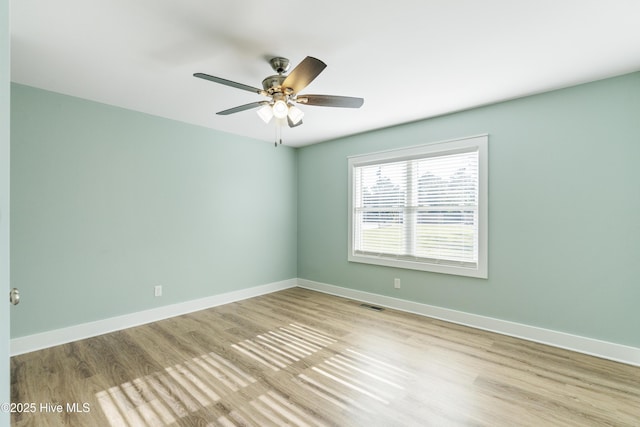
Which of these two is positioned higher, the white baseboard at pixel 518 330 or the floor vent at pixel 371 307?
the white baseboard at pixel 518 330

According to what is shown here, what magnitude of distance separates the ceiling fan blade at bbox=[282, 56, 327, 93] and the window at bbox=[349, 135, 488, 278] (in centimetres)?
218

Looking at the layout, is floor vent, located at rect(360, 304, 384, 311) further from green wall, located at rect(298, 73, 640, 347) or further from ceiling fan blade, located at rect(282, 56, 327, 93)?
ceiling fan blade, located at rect(282, 56, 327, 93)

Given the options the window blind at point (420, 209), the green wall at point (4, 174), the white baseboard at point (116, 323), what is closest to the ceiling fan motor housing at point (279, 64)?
the green wall at point (4, 174)

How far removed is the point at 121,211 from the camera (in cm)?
337

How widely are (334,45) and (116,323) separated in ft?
11.6

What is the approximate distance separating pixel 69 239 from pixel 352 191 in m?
3.44

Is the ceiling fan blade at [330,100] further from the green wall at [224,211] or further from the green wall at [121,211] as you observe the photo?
→ the green wall at [121,211]

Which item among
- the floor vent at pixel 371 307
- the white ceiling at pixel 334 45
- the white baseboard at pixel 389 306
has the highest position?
the white ceiling at pixel 334 45

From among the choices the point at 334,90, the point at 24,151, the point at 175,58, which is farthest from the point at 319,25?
the point at 24,151

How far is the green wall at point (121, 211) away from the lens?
2.83 m

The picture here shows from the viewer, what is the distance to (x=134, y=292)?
3447 millimetres

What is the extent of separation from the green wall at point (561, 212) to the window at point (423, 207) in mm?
135

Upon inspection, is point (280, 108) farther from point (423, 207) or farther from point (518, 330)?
point (518, 330)

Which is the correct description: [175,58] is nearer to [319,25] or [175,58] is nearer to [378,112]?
[319,25]
